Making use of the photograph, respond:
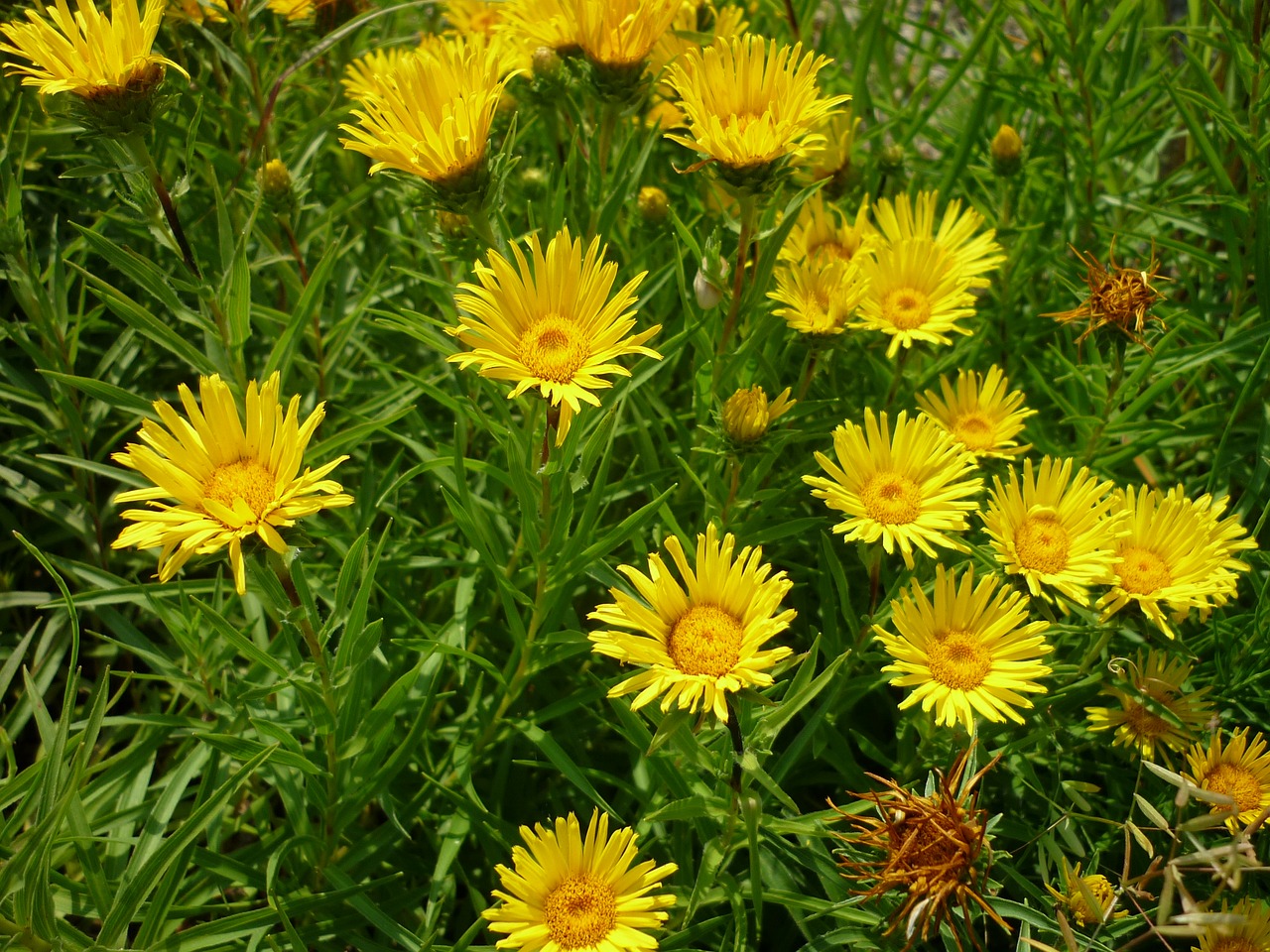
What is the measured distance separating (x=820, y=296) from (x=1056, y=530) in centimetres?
61

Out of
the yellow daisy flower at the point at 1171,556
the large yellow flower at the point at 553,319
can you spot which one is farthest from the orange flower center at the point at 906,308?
the large yellow flower at the point at 553,319

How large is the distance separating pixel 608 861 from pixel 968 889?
51 cm

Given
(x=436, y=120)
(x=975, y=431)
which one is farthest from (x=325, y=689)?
(x=975, y=431)

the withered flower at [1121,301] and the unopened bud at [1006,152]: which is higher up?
the unopened bud at [1006,152]

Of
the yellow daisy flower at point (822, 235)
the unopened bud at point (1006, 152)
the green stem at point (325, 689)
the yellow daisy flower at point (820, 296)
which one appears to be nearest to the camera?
the green stem at point (325, 689)

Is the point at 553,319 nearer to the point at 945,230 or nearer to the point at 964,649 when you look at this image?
the point at 964,649

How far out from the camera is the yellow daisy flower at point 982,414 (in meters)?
1.87

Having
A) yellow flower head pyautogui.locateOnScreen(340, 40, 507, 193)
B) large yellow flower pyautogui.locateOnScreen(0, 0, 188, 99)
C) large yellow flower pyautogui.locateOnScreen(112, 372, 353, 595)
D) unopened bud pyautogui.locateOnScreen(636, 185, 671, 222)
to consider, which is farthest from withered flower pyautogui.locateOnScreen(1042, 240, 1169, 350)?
large yellow flower pyautogui.locateOnScreen(0, 0, 188, 99)

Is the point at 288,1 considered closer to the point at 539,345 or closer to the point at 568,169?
the point at 568,169

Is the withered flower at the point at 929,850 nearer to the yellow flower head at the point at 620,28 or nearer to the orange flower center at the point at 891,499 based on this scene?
the orange flower center at the point at 891,499

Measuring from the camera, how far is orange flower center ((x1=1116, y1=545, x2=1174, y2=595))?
1644mm

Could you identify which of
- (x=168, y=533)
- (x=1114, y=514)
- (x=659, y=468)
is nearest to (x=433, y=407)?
(x=659, y=468)

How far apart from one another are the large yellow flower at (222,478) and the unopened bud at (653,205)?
1.01 meters

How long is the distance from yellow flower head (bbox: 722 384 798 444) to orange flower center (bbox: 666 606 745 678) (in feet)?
1.04
